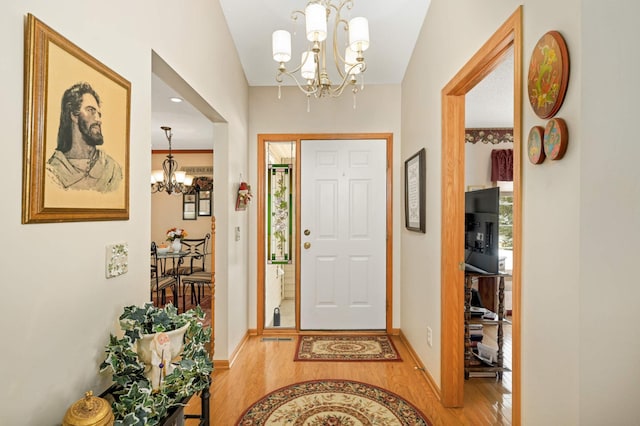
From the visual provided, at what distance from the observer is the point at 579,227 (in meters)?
1.16

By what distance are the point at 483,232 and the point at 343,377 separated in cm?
158

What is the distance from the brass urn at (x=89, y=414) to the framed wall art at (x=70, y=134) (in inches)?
21.1

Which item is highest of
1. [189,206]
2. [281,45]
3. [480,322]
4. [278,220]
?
[281,45]

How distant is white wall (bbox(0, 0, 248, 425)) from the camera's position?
0.96 metres

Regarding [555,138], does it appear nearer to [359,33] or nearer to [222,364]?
[359,33]

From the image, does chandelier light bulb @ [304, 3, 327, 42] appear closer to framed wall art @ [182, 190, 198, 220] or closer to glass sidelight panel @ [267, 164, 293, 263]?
glass sidelight panel @ [267, 164, 293, 263]

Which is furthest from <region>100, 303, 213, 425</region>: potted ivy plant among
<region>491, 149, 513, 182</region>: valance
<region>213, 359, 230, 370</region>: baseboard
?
<region>491, 149, 513, 182</region>: valance

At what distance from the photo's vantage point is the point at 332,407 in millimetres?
2451

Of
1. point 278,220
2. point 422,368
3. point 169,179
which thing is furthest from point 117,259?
point 169,179

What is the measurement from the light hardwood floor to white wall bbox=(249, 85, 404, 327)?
75 centimetres

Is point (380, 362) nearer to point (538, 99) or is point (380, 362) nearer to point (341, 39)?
point (538, 99)

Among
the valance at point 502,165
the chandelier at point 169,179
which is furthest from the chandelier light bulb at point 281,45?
the valance at point 502,165

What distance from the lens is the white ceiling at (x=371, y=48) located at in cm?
295

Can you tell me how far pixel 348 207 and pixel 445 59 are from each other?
1853 mm
